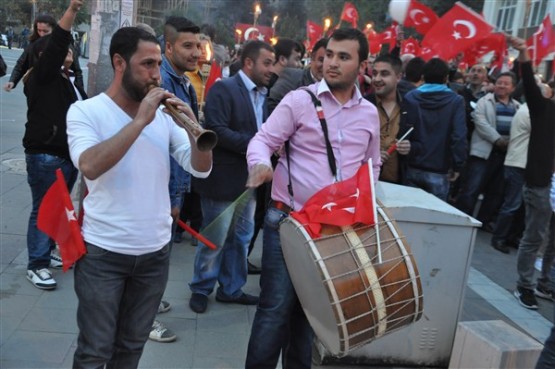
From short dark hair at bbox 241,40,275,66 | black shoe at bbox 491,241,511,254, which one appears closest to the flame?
short dark hair at bbox 241,40,275,66

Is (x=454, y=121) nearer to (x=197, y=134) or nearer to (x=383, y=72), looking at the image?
(x=383, y=72)

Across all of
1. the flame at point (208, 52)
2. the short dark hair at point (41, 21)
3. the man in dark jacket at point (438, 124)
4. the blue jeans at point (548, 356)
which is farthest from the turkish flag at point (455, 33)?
the blue jeans at point (548, 356)

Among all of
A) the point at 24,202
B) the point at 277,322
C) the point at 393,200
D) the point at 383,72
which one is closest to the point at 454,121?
the point at 383,72

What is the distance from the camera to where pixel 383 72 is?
516 cm

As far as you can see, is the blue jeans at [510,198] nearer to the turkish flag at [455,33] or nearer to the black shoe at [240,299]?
the turkish flag at [455,33]

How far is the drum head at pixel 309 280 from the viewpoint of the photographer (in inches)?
105

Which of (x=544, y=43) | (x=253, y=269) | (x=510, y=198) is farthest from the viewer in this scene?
(x=544, y=43)

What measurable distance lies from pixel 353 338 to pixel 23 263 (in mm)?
3649

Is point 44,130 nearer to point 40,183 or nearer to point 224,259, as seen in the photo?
point 40,183

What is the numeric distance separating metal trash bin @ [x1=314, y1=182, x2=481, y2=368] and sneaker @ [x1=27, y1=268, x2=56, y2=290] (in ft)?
7.33

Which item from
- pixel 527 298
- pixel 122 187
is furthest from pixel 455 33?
pixel 122 187

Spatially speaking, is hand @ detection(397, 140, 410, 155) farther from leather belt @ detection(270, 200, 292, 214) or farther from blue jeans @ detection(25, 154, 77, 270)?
blue jeans @ detection(25, 154, 77, 270)

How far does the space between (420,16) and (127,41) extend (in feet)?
28.8

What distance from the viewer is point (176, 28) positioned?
13.4ft
